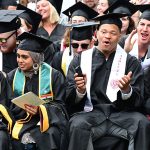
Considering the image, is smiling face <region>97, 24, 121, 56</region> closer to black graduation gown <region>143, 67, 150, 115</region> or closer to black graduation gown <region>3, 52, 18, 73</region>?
black graduation gown <region>143, 67, 150, 115</region>

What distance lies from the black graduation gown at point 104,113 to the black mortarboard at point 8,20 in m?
1.41

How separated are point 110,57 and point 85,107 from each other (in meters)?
0.71

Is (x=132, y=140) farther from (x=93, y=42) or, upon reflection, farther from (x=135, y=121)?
(x=93, y=42)

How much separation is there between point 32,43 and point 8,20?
858mm

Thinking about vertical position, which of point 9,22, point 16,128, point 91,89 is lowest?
point 16,128

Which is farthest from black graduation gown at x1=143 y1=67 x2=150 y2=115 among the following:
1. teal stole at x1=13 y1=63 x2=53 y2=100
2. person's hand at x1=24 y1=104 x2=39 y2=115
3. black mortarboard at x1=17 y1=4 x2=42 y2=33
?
black mortarboard at x1=17 y1=4 x2=42 y2=33

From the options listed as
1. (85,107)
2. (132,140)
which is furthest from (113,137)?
(85,107)

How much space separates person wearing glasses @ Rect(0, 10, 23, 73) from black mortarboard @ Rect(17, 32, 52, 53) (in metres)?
0.60

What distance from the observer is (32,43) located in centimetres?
718

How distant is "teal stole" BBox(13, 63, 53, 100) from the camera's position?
700 centimetres

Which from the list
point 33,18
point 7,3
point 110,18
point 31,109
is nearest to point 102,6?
point 33,18

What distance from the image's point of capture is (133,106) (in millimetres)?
6570

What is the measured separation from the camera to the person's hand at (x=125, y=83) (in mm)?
6207

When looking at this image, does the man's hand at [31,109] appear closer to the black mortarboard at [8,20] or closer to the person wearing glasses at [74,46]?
the person wearing glasses at [74,46]
